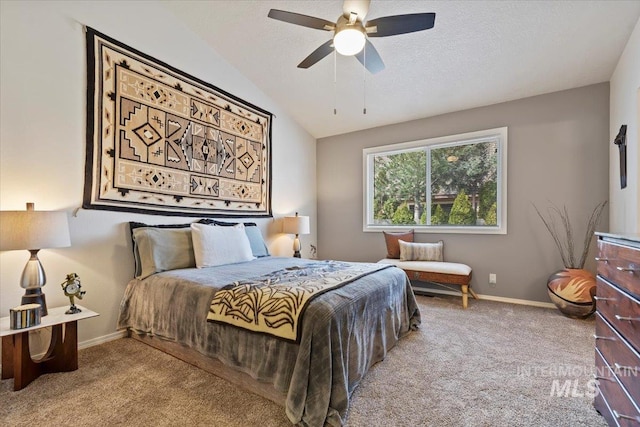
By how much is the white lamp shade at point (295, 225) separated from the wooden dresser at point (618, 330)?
323 cm

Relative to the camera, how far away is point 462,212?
403 centimetres

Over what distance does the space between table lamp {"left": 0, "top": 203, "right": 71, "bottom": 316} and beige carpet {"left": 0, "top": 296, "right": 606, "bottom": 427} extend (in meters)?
0.60

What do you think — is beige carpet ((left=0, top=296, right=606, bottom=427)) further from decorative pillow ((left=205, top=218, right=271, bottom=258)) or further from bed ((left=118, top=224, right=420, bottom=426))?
decorative pillow ((left=205, top=218, right=271, bottom=258))

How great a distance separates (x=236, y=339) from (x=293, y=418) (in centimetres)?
57

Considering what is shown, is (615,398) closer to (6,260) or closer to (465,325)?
(465,325)

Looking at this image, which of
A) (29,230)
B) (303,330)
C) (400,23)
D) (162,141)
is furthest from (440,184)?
(29,230)

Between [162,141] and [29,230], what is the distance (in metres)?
1.42

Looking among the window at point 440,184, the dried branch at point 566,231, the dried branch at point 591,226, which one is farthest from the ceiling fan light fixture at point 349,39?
the dried branch at point 591,226

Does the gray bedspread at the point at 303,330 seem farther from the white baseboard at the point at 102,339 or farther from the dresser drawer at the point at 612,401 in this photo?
the dresser drawer at the point at 612,401

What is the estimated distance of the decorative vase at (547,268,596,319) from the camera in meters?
2.88

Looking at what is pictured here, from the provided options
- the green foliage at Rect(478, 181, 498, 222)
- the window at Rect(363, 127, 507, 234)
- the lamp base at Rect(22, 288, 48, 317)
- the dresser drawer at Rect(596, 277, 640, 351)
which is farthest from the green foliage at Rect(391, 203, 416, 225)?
the lamp base at Rect(22, 288, 48, 317)

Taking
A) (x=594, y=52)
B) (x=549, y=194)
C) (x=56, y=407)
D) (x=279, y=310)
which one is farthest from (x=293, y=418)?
(x=594, y=52)

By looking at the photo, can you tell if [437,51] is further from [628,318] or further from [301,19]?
[628,318]

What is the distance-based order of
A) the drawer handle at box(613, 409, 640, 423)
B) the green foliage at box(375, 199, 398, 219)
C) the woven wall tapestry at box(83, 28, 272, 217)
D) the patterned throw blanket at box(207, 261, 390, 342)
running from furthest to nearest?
1. the green foliage at box(375, 199, 398, 219)
2. the woven wall tapestry at box(83, 28, 272, 217)
3. the patterned throw blanket at box(207, 261, 390, 342)
4. the drawer handle at box(613, 409, 640, 423)
